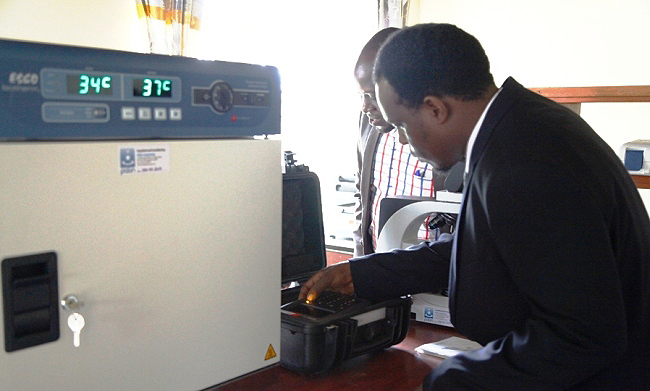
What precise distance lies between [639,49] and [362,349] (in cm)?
305

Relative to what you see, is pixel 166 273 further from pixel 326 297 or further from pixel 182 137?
pixel 326 297

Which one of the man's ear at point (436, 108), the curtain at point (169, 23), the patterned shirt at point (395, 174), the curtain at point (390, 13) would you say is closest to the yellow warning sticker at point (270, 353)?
the man's ear at point (436, 108)

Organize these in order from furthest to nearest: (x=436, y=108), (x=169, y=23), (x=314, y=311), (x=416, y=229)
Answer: (x=169, y=23) < (x=416, y=229) < (x=314, y=311) < (x=436, y=108)

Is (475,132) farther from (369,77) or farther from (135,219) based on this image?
(369,77)

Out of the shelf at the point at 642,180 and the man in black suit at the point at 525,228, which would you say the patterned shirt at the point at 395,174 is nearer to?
the shelf at the point at 642,180

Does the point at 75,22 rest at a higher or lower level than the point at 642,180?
higher

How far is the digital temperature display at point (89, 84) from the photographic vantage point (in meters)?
0.73

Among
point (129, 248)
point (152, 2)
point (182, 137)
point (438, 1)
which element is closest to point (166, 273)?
point (129, 248)

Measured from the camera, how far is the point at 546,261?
867 millimetres

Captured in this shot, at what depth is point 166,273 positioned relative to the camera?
0.84 metres

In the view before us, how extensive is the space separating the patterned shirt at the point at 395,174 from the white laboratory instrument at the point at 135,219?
1439mm

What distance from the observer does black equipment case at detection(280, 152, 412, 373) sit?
3.68 feet

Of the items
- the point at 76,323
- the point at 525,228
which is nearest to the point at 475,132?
the point at 525,228

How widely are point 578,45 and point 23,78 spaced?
11.8ft
